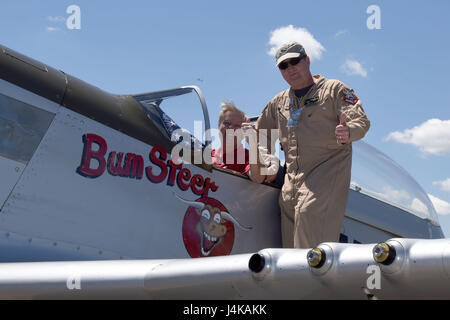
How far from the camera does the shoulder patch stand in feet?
10.3

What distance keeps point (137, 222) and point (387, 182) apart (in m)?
3.34

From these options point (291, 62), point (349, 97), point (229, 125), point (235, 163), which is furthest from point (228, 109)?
point (349, 97)

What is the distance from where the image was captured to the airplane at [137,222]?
1.37 metres

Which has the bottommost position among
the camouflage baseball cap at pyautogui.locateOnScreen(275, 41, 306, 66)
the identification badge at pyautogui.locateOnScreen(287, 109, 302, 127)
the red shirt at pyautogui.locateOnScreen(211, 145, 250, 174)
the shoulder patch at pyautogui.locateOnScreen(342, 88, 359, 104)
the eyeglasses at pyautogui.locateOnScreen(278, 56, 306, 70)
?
the red shirt at pyautogui.locateOnScreen(211, 145, 250, 174)

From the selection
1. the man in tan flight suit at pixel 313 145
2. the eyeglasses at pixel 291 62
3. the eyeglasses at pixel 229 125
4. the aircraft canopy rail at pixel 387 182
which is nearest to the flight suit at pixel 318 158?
the man in tan flight suit at pixel 313 145

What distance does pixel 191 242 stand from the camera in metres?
3.13

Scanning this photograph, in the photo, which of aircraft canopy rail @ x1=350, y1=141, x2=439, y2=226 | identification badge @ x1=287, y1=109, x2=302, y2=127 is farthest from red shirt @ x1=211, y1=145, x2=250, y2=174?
aircraft canopy rail @ x1=350, y1=141, x2=439, y2=226

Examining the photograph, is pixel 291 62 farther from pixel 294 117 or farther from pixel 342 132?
pixel 342 132

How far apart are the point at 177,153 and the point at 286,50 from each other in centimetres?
97

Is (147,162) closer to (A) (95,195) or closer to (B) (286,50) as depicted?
(A) (95,195)

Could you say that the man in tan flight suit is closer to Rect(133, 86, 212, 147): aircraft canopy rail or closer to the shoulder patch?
the shoulder patch

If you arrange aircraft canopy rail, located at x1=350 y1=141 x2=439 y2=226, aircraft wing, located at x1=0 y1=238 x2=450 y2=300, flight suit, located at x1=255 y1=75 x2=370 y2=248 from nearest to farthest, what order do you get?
aircraft wing, located at x1=0 y1=238 x2=450 y2=300, flight suit, located at x1=255 y1=75 x2=370 y2=248, aircraft canopy rail, located at x1=350 y1=141 x2=439 y2=226

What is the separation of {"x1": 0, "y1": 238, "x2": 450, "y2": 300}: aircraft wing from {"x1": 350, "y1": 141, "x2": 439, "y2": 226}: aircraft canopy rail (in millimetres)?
3474
